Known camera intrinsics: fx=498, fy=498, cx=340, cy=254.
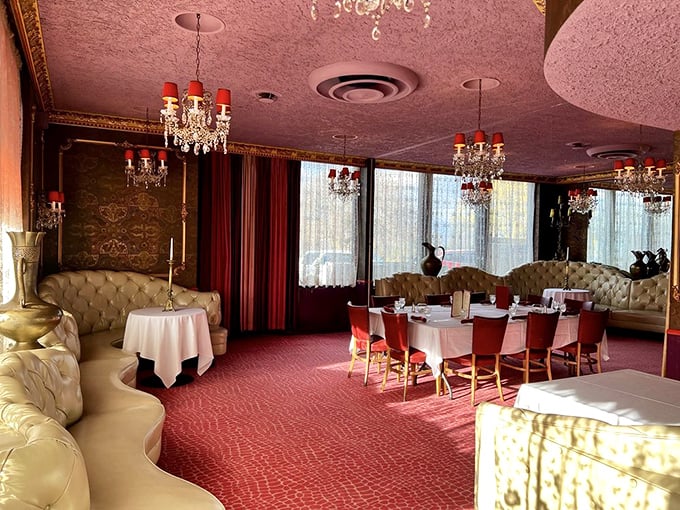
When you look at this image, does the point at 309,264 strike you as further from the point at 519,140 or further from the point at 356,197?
the point at 519,140

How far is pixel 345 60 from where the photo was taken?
3.95 m

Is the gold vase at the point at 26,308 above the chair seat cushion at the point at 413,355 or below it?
above

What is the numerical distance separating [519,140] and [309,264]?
3.77 meters

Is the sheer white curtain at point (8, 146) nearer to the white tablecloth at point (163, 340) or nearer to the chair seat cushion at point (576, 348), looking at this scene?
the white tablecloth at point (163, 340)

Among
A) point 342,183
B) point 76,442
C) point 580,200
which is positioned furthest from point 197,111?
point 580,200

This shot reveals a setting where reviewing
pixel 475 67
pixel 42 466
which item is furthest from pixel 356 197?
pixel 42 466

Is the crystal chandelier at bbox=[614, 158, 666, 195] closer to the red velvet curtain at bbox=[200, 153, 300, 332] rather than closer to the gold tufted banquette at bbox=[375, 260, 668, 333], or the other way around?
the gold tufted banquette at bbox=[375, 260, 668, 333]

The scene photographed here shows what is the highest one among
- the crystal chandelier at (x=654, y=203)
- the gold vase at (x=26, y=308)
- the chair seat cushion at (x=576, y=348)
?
the crystal chandelier at (x=654, y=203)

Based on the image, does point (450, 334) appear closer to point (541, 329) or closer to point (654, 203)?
point (541, 329)

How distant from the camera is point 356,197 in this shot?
8.72 m

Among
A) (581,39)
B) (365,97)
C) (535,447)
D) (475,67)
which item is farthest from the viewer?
(365,97)

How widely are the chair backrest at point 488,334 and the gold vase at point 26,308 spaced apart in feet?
10.8

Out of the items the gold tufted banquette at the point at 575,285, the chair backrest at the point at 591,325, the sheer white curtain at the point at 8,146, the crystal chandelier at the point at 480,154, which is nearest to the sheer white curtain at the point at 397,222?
the gold tufted banquette at the point at 575,285

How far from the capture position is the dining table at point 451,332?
4.56m
